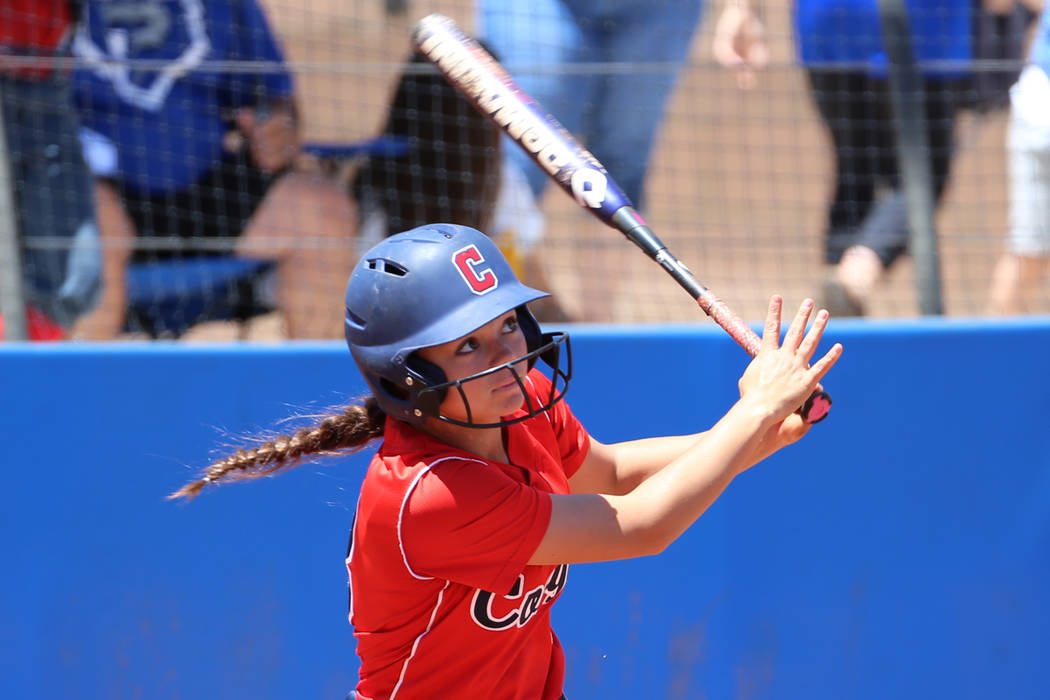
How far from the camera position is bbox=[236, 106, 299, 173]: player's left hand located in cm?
448

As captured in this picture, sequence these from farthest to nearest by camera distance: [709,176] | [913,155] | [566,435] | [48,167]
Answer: [709,176], [48,167], [913,155], [566,435]

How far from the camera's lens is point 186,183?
4410 mm

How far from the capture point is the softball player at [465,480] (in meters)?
2.17

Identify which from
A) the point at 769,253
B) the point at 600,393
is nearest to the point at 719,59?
the point at 769,253

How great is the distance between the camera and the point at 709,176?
4.77 meters

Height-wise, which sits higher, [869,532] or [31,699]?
[869,532]

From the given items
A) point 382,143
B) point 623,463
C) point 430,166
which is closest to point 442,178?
point 430,166

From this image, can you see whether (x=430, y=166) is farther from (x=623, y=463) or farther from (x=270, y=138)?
(x=623, y=463)

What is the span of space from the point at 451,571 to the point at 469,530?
0.28ft

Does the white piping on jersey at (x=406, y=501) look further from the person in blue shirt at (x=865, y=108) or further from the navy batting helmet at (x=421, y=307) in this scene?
the person in blue shirt at (x=865, y=108)

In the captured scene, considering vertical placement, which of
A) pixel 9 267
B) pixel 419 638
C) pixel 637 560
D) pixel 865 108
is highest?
pixel 865 108

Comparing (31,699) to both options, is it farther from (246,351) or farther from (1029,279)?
(1029,279)

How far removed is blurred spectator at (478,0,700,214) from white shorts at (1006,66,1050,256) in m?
1.18

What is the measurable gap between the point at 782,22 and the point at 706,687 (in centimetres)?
257
